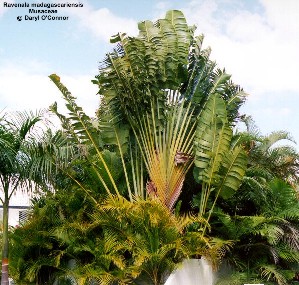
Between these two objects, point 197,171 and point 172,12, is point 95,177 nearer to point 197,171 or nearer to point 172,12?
point 197,171

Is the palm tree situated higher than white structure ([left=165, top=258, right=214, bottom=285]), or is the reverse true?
the palm tree

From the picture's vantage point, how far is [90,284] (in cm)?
1202

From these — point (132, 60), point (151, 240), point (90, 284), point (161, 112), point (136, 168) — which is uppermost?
point (132, 60)

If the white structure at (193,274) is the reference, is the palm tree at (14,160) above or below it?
above

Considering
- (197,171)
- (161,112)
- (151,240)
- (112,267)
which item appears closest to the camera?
(151,240)

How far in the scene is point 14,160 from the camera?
1120 cm

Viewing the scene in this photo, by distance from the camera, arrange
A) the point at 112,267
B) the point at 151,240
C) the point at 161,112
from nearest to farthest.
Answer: the point at 151,240
the point at 112,267
the point at 161,112

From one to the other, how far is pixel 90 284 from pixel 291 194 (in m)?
4.99

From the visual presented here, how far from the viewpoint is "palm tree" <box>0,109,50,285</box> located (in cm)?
1112

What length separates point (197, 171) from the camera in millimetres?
12336

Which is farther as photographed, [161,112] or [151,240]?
[161,112]

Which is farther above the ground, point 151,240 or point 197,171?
point 197,171

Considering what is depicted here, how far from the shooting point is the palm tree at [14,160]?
1112 centimetres

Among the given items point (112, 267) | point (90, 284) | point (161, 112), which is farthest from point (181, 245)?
point (161, 112)
